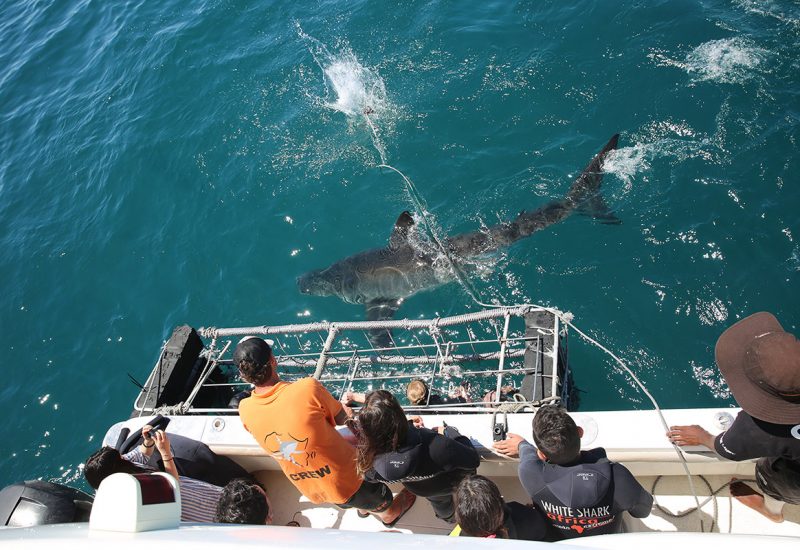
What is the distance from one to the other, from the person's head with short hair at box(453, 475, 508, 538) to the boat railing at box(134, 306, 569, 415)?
5.14 feet

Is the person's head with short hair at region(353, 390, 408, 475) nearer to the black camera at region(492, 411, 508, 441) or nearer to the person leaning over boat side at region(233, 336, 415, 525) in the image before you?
the person leaning over boat side at region(233, 336, 415, 525)

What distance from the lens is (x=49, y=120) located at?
1478 cm

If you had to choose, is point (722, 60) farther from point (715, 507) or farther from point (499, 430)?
point (499, 430)

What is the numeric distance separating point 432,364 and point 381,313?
8.34 ft

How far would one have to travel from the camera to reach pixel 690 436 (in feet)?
12.7

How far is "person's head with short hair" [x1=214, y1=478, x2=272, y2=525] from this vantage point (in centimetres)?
370

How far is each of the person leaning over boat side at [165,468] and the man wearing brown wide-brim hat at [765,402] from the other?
356cm

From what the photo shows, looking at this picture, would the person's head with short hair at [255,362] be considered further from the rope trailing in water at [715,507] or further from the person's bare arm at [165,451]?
the rope trailing in water at [715,507]

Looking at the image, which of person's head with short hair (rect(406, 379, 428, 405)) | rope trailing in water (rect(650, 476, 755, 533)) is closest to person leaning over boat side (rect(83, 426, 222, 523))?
person's head with short hair (rect(406, 379, 428, 405))

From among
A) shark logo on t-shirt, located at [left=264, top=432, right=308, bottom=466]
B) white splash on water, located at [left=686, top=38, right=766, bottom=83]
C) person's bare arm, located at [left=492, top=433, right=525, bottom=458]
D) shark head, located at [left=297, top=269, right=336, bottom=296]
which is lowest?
shark head, located at [left=297, top=269, right=336, bottom=296]

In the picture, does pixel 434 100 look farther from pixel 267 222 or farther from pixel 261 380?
pixel 261 380

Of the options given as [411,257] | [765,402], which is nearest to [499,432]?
[765,402]

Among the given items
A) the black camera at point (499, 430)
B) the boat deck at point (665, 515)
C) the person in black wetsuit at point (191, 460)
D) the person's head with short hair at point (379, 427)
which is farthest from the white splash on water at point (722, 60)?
the person in black wetsuit at point (191, 460)

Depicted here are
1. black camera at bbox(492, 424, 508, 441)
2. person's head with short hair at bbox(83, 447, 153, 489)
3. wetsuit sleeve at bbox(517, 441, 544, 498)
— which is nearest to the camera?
wetsuit sleeve at bbox(517, 441, 544, 498)
